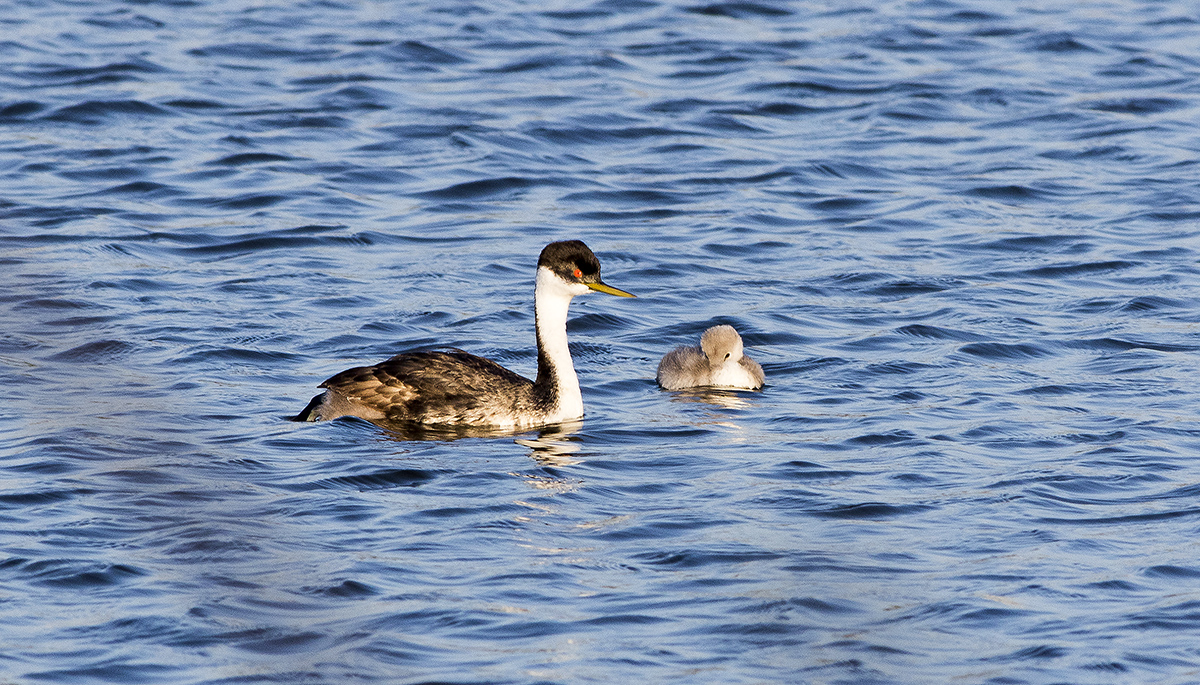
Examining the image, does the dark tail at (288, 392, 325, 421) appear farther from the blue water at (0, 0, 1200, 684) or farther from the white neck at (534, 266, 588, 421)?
the white neck at (534, 266, 588, 421)

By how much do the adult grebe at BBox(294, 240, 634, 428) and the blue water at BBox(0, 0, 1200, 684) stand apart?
0.70 feet

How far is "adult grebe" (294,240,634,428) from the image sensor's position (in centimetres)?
1009

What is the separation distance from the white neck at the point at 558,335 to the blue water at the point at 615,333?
0.61 ft

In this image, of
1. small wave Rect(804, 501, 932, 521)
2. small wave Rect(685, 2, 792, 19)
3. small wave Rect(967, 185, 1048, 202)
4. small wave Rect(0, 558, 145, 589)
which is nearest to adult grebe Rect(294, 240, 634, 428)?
small wave Rect(804, 501, 932, 521)

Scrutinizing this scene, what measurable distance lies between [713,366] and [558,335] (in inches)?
43.1

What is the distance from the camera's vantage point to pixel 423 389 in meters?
10.2

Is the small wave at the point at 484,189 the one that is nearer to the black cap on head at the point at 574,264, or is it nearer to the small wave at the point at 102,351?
the small wave at the point at 102,351

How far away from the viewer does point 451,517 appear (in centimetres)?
838

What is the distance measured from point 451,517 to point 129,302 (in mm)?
5273

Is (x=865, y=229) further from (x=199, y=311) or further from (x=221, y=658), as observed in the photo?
(x=221, y=658)

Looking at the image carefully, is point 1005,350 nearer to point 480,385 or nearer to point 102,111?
point 480,385

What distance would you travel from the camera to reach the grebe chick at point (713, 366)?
36.3 feet

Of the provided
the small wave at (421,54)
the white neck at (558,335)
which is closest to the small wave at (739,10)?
the small wave at (421,54)

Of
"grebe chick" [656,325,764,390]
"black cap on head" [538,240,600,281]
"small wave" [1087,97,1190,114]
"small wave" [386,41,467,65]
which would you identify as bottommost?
"grebe chick" [656,325,764,390]
